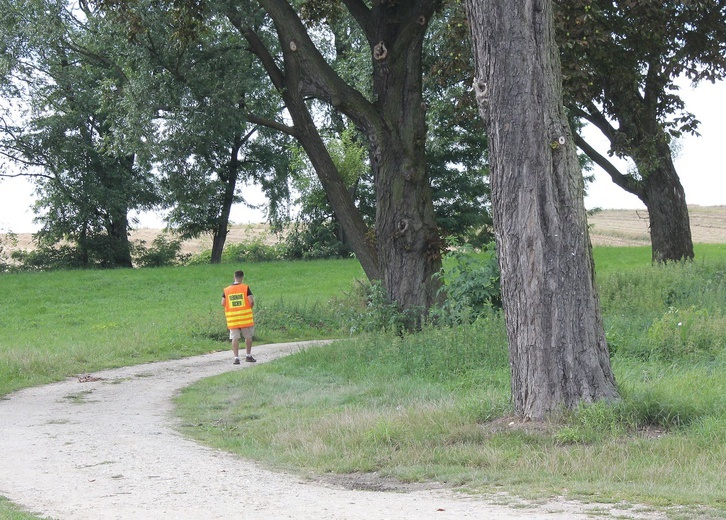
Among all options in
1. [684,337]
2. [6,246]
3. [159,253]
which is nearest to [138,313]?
[159,253]

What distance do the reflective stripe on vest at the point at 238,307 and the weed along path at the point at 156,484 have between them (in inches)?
206

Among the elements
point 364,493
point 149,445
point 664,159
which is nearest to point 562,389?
point 364,493

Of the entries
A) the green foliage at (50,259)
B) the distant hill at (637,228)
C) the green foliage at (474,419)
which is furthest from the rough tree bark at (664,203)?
the green foliage at (50,259)

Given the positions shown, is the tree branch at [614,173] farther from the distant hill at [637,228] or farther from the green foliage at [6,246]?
the green foliage at [6,246]

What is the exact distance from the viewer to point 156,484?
7.70 m

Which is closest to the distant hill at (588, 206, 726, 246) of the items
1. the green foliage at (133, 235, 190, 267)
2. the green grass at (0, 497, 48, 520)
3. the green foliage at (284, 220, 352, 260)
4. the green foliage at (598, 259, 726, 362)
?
the green foliage at (284, 220, 352, 260)

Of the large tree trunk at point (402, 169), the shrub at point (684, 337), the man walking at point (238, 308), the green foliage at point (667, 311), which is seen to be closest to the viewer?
the shrub at point (684, 337)

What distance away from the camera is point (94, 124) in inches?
1823

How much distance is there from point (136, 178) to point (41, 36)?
2183 centimetres

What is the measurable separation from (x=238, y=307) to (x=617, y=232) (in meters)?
53.9

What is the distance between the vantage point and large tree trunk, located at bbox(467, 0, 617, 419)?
29.6 ft

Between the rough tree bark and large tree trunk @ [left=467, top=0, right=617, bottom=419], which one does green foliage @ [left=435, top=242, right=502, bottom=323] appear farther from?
the rough tree bark

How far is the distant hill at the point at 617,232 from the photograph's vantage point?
57.4 meters

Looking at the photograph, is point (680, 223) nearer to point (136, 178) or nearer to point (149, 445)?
point (149, 445)
